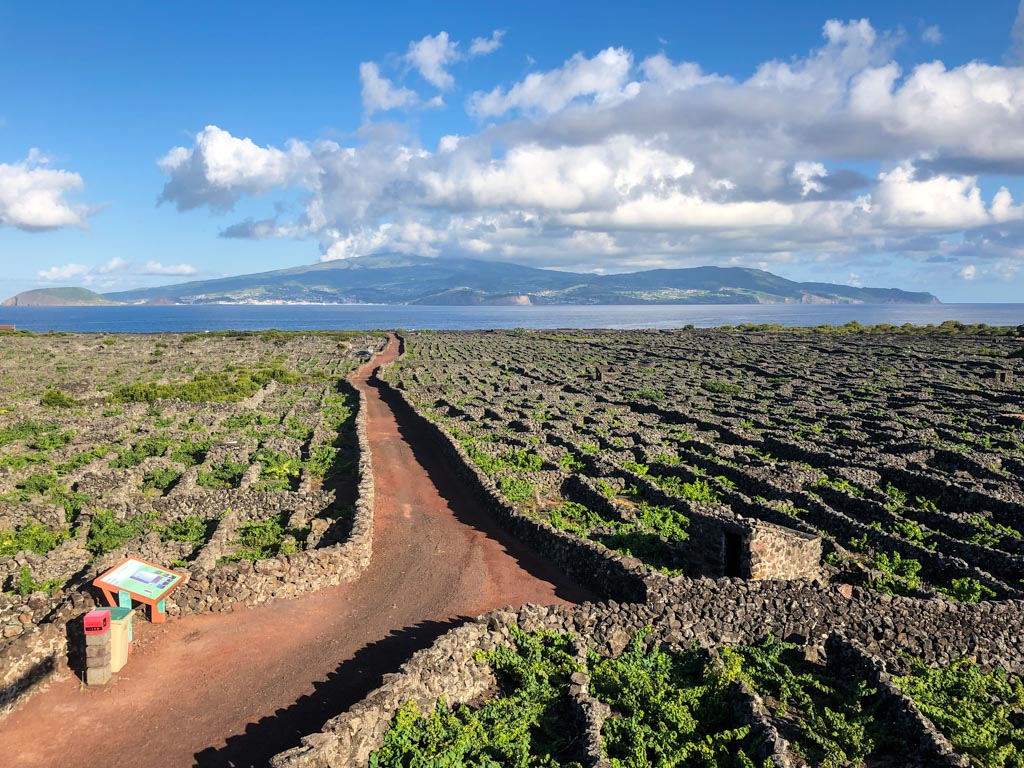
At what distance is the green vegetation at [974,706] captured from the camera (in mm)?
11064

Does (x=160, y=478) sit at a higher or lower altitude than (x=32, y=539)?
higher

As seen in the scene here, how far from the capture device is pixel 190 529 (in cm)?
2184

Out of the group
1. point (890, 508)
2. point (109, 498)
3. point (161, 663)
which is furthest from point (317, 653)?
point (890, 508)

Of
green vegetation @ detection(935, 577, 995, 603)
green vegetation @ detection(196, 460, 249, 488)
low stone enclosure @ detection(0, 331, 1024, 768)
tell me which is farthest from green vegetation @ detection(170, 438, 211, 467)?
green vegetation @ detection(935, 577, 995, 603)

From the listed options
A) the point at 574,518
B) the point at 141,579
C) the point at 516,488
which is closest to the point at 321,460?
the point at 516,488

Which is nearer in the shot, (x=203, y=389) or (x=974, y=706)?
(x=974, y=706)

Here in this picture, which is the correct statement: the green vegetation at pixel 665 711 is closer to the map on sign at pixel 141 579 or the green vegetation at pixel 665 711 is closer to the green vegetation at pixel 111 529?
the map on sign at pixel 141 579

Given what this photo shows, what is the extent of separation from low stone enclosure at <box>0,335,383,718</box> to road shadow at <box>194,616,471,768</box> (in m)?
3.52

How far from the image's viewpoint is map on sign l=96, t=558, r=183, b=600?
15.1 metres

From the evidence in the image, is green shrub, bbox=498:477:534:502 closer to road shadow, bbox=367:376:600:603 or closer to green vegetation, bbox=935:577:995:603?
road shadow, bbox=367:376:600:603

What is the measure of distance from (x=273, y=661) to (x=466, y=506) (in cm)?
1173

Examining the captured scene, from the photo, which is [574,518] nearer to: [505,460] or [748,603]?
[505,460]

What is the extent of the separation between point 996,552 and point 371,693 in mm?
18040

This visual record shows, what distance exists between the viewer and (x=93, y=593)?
15.5 metres
